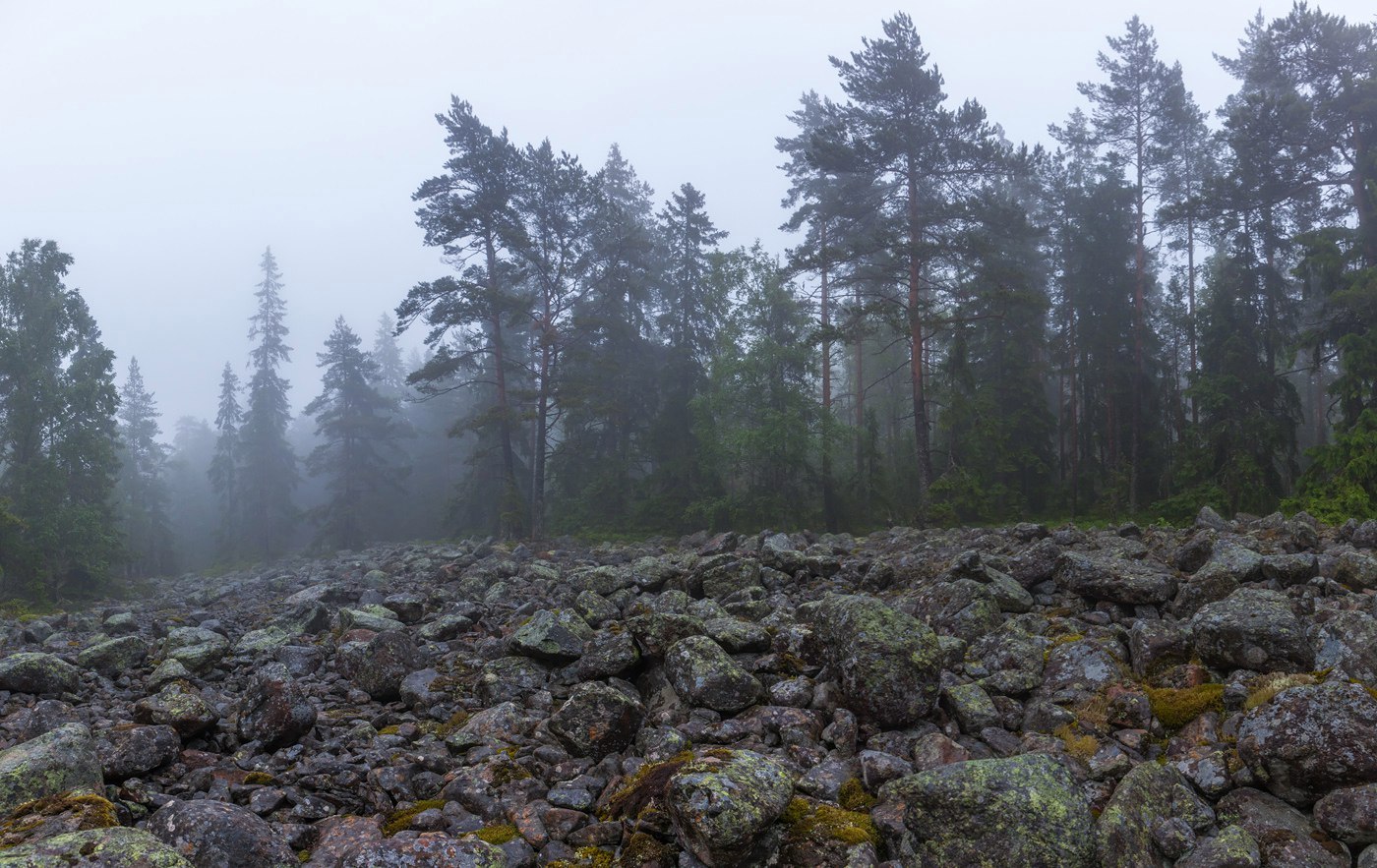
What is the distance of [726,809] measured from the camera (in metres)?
3.89

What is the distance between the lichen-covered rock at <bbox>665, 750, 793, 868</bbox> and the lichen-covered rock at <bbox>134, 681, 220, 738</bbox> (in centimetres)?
389

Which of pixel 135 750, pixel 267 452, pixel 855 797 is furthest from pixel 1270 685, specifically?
pixel 267 452

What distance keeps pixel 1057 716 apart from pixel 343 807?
491 centimetres

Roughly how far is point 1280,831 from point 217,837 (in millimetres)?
5628

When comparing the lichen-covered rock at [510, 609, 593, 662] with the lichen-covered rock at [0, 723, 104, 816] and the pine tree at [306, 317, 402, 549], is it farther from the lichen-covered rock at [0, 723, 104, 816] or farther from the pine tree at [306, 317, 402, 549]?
the pine tree at [306, 317, 402, 549]

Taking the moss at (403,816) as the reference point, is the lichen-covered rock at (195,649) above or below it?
above

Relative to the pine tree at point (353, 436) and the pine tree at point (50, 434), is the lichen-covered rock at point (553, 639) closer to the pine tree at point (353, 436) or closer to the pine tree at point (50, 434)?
the pine tree at point (50, 434)

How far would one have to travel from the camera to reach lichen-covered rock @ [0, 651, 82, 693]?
673 cm

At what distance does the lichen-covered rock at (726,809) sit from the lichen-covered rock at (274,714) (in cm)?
325

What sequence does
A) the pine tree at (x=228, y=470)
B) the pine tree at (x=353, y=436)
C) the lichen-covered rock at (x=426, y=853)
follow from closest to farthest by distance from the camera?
the lichen-covered rock at (x=426, y=853) < the pine tree at (x=353, y=436) < the pine tree at (x=228, y=470)

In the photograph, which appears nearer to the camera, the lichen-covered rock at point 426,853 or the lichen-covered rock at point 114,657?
the lichen-covered rock at point 426,853

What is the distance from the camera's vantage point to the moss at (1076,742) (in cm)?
481

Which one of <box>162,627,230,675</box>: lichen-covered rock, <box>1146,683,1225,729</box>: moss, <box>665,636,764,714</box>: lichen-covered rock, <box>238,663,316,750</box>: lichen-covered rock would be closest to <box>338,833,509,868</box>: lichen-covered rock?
<box>238,663,316,750</box>: lichen-covered rock

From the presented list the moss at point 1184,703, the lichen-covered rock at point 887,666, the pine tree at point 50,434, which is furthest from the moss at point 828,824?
the pine tree at point 50,434
